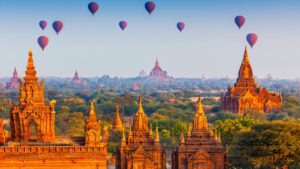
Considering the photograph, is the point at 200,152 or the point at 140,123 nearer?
the point at 200,152

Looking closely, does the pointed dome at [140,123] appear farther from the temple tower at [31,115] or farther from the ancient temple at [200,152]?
the temple tower at [31,115]

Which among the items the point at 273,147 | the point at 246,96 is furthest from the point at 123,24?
the point at 273,147

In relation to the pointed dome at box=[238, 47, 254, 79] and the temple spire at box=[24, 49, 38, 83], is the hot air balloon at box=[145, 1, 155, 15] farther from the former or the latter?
the temple spire at box=[24, 49, 38, 83]

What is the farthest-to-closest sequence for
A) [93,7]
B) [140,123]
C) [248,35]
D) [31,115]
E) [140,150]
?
1. [248,35]
2. [93,7]
3. [140,123]
4. [140,150]
5. [31,115]

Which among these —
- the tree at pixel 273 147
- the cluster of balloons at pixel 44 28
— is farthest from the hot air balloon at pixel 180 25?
the tree at pixel 273 147

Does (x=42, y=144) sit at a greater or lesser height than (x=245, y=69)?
lesser

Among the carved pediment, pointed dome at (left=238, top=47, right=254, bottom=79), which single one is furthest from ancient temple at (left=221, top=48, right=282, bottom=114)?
the carved pediment

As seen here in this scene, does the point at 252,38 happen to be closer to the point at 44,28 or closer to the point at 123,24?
the point at 123,24
